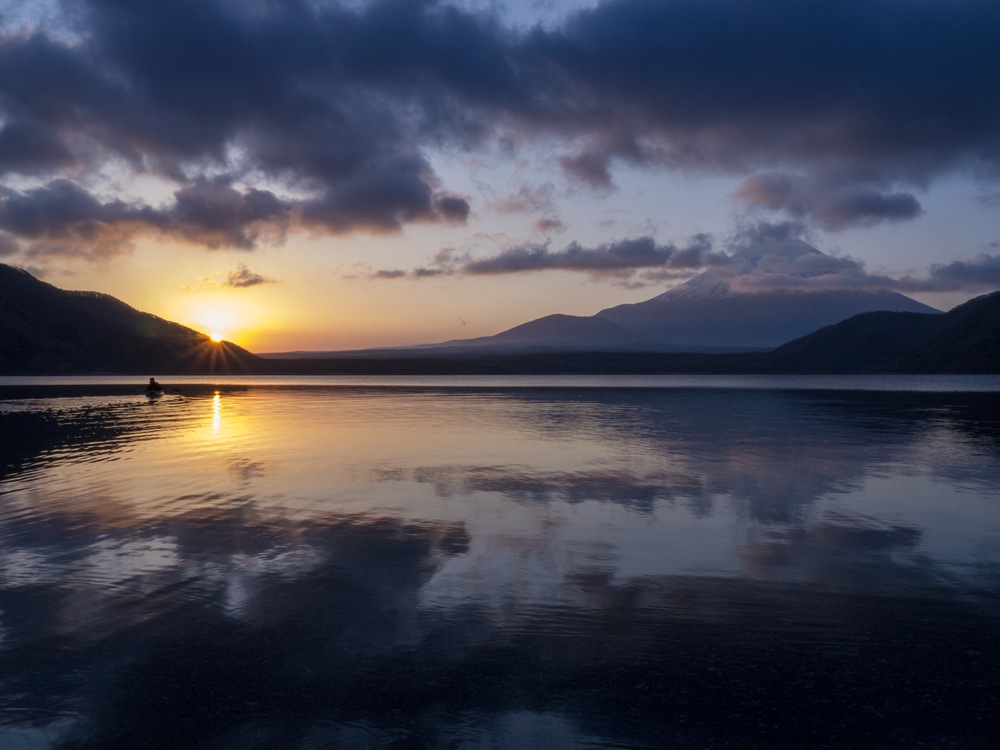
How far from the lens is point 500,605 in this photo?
1038cm

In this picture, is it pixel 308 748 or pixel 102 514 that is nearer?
pixel 308 748

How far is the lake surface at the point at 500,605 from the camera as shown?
7.23 meters

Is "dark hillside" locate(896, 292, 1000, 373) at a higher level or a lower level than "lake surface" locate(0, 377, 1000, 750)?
higher

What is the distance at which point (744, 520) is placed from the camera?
15.9 meters

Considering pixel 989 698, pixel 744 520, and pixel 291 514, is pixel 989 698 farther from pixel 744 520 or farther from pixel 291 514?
pixel 291 514

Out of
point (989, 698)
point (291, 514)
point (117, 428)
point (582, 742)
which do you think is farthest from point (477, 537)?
point (117, 428)

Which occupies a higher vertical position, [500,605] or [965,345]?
[965,345]

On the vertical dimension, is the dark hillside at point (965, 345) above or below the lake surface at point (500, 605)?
above

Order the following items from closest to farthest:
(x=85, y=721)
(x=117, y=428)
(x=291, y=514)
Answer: (x=85, y=721), (x=291, y=514), (x=117, y=428)

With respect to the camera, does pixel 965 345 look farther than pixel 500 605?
Yes

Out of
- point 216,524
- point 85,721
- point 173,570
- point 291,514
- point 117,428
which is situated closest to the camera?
point 85,721

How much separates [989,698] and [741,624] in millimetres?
2772

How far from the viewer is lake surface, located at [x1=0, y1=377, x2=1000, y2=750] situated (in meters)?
7.23

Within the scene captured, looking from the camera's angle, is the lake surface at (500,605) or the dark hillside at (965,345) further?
the dark hillside at (965,345)
